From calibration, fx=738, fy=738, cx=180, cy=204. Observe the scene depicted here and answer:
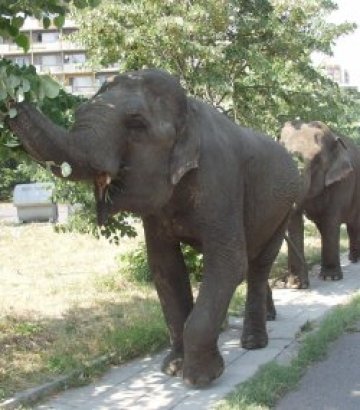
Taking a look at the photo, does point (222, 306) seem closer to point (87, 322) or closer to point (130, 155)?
point (130, 155)

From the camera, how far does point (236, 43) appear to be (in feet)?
32.1

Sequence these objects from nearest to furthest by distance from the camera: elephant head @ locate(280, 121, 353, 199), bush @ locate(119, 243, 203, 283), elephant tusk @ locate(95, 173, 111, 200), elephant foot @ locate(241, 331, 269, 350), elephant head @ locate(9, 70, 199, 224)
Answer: elephant head @ locate(9, 70, 199, 224) < elephant tusk @ locate(95, 173, 111, 200) < elephant foot @ locate(241, 331, 269, 350) < bush @ locate(119, 243, 203, 283) < elephant head @ locate(280, 121, 353, 199)

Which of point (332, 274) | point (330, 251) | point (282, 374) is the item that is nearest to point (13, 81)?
point (282, 374)

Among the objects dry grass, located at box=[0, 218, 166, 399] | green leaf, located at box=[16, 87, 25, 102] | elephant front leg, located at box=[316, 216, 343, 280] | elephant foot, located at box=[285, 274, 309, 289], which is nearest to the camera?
green leaf, located at box=[16, 87, 25, 102]

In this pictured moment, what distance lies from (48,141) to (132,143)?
2.44 feet

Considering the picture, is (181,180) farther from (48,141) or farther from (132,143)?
(48,141)

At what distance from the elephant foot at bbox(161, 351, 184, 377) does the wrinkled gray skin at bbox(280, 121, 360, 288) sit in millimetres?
3826

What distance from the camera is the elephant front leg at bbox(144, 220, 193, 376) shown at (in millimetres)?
5613

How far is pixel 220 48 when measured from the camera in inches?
376

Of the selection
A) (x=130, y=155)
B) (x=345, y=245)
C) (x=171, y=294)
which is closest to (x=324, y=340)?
(x=171, y=294)

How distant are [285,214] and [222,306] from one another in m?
1.43

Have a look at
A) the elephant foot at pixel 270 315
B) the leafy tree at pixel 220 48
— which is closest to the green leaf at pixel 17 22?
the elephant foot at pixel 270 315

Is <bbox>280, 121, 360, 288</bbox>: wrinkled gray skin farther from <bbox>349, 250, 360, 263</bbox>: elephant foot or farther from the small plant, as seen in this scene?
the small plant

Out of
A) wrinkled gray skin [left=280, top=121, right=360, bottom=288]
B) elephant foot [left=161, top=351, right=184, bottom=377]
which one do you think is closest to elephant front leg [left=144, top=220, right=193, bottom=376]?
elephant foot [left=161, top=351, right=184, bottom=377]
